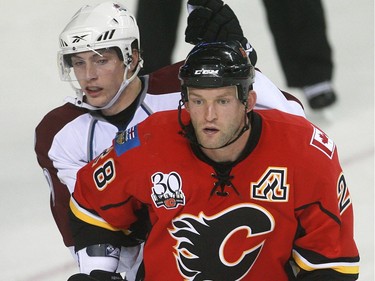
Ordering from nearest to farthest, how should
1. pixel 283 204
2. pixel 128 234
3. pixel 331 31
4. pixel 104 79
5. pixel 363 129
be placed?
pixel 283 204
pixel 128 234
pixel 104 79
pixel 363 129
pixel 331 31

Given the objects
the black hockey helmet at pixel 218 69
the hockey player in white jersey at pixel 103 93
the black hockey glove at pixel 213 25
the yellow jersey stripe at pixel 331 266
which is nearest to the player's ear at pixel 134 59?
the hockey player in white jersey at pixel 103 93

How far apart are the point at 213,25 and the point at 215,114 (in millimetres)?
908

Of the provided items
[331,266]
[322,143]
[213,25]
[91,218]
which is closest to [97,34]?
[213,25]

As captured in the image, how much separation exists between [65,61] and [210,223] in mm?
910

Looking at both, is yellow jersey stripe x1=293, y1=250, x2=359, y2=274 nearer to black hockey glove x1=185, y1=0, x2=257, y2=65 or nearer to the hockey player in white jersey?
the hockey player in white jersey

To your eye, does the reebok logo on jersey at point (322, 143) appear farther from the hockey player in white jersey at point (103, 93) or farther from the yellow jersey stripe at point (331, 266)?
the hockey player in white jersey at point (103, 93)

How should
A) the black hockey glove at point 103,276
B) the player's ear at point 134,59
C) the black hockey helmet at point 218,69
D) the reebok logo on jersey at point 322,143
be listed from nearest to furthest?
the black hockey helmet at point 218,69, the reebok logo on jersey at point 322,143, the black hockey glove at point 103,276, the player's ear at point 134,59

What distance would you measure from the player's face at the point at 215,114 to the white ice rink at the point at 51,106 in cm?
144

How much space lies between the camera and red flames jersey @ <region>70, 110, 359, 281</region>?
311 centimetres

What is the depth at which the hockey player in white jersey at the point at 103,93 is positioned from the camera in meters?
3.70

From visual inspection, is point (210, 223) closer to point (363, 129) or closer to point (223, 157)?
point (223, 157)

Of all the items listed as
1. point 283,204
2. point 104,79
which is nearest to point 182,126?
point 283,204

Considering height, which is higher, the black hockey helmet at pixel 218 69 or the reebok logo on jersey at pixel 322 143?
the black hockey helmet at pixel 218 69

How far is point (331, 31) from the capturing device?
18.7ft
